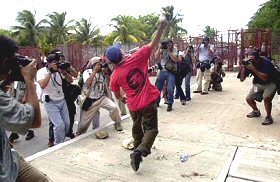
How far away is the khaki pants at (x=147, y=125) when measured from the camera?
178 inches

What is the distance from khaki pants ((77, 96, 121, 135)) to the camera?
20.8ft

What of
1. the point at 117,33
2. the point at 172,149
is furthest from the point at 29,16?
the point at 172,149

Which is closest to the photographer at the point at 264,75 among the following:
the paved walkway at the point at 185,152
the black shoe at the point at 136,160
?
the paved walkway at the point at 185,152

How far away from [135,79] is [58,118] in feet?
5.80

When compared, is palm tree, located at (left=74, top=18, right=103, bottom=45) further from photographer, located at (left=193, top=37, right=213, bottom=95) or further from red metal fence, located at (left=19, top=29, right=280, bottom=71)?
photographer, located at (left=193, top=37, right=213, bottom=95)

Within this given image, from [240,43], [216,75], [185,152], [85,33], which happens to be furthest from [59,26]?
[185,152]

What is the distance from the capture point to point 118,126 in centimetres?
648

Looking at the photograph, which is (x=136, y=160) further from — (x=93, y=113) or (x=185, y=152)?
(x=93, y=113)

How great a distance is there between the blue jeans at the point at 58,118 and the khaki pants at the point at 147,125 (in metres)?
Result: 1.47

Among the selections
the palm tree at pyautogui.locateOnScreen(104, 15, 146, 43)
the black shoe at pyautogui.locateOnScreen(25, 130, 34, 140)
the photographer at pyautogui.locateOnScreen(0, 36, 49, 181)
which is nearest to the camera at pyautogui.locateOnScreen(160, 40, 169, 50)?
the black shoe at pyautogui.locateOnScreen(25, 130, 34, 140)

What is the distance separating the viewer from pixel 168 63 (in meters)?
8.21

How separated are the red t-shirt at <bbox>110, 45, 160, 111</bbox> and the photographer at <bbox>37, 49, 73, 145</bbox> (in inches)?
49.2

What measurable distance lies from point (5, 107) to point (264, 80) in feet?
17.8

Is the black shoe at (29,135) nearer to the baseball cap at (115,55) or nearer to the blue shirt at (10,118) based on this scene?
the baseball cap at (115,55)
